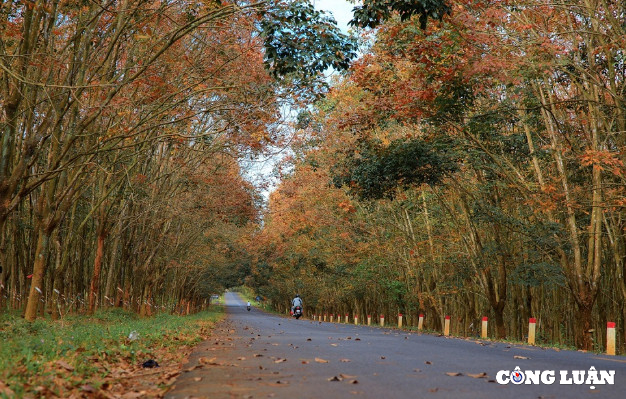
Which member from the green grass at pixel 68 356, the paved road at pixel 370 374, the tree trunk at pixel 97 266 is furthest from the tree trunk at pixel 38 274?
the paved road at pixel 370 374

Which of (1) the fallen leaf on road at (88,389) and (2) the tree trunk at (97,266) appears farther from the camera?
(2) the tree trunk at (97,266)

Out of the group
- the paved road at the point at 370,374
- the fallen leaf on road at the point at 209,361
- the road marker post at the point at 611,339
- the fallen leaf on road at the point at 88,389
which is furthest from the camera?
the road marker post at the point at 611,339

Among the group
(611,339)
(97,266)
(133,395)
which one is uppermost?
(97,266)

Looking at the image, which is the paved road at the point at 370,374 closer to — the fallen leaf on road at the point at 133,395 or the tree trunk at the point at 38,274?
the fallen leaf on road at the point at 133,395

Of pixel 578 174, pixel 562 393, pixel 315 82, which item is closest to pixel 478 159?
pixel 578 174

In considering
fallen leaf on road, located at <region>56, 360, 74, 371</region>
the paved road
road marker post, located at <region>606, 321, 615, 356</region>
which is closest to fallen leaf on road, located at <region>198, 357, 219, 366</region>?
the paved road

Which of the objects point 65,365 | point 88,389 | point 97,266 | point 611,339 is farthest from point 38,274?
point 611,339

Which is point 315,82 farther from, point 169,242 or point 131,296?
point 169,242

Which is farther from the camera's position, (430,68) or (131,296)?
(131,296)

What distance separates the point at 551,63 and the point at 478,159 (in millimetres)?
5801

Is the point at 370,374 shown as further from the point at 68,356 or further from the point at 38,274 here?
the point at 38,274

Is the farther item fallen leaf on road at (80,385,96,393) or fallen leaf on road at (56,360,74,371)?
fallen leaf on road at (56,360,74,371)

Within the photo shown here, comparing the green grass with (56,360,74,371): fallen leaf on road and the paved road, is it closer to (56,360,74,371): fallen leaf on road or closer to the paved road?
(56,360,74,371): fallen leaf on road

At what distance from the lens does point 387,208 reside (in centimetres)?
3281
